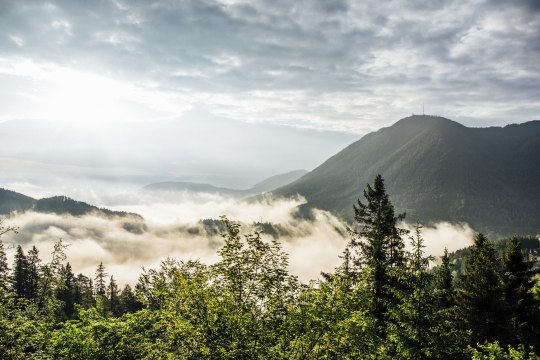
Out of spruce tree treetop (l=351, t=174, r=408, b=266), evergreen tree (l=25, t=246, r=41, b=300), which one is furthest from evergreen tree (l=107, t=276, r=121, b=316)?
spruce tree treetop (l=351, t=174, r=408, b=266)

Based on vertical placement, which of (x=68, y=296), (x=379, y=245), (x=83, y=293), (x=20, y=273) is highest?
(x=379, y=245)

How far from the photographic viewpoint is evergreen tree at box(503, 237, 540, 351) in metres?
26.4

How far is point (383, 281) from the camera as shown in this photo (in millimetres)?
27328

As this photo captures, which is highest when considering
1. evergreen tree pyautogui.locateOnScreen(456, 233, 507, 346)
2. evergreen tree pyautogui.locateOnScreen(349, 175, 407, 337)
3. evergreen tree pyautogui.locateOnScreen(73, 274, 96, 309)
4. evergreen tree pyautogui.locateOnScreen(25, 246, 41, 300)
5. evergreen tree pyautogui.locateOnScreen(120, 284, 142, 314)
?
evergreen tree pyautogui.locateOnScreen(349, 175, 407, 337)

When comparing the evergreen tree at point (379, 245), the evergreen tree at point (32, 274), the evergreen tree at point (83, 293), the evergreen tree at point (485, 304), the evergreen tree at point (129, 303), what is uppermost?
the evergreen tree at point (379, 245)

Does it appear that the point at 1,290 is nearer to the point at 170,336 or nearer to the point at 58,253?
the point at 170,336

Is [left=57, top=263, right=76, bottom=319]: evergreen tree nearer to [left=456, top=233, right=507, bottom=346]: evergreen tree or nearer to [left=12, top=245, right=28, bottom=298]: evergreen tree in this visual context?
[left=12, top=245, right=28, bottom=298]: evergreen tree

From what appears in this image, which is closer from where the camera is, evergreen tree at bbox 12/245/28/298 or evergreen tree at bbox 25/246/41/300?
evergreen tree at bbox 12/245/28/298

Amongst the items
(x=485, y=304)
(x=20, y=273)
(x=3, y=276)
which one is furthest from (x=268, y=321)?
(x=20, y=273)

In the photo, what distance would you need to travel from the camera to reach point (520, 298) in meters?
28.0

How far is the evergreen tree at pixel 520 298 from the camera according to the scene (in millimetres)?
26359

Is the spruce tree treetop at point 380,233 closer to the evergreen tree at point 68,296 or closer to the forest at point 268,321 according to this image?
the forest at point 268,321

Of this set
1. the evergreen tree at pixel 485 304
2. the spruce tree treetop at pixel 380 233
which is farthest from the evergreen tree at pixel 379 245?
the evergreen tree at pixel 485 304

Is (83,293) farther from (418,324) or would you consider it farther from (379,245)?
(418,324)
